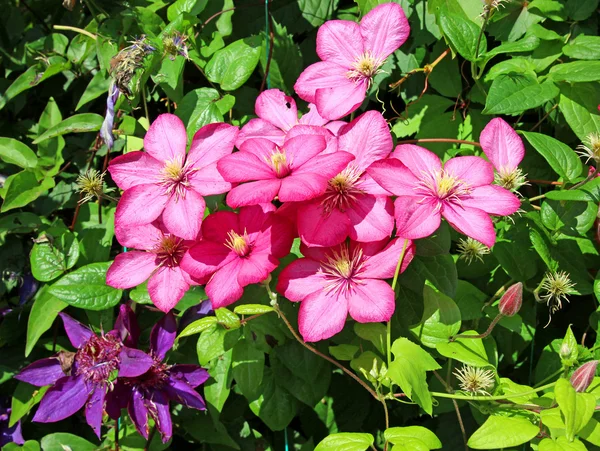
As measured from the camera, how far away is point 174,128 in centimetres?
90

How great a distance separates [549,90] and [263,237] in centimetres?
50

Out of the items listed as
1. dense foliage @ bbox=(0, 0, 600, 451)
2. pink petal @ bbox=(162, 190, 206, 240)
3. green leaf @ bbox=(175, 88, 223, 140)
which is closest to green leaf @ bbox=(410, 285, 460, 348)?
dense foliage @ bbox=(0, 0, 600, 451)

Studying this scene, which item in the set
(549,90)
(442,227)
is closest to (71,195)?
(442,227)

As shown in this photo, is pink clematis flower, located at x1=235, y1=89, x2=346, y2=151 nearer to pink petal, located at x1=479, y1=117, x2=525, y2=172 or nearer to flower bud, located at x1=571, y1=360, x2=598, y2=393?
pink petal, located at x1=479, y1=117, x2=525, y2=172

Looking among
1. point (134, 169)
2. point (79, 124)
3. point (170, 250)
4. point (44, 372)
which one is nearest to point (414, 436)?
point (170, 250)

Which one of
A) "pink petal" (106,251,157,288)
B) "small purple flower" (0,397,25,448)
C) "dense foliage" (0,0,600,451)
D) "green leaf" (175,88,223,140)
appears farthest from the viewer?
"small purple flower" (0,397,25,448)

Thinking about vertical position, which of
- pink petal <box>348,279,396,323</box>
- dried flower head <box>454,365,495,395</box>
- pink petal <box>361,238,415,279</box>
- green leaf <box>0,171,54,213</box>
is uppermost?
pink petal <box>361,238,415,279</box>

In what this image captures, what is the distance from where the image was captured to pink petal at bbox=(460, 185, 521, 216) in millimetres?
771

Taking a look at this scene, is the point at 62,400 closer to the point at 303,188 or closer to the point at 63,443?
the point at 63,443

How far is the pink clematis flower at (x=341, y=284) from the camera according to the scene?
79 cm

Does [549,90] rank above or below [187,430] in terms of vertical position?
above

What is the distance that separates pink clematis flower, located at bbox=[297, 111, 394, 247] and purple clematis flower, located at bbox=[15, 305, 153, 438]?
1.12ft

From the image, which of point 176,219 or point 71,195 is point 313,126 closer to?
point 176,219

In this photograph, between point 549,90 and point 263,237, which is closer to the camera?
point 263,237
